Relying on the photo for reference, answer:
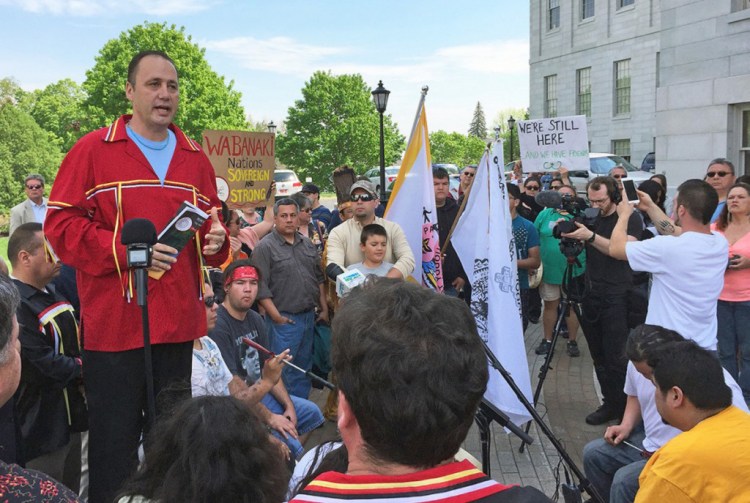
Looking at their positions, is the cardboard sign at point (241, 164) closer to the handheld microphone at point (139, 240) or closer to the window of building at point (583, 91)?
the handheld microphone at point (139, 240)

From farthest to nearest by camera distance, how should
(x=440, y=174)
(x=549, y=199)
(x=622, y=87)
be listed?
(x=622, y=87)
(x=440, y=174)
(x=549, y=199)

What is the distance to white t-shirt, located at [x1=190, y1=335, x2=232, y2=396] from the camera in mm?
3845

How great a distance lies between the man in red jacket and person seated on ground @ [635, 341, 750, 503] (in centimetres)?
201

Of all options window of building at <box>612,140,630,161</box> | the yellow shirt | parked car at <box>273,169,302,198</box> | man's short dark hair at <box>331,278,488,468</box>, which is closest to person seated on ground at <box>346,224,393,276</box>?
→ the yellow shirt

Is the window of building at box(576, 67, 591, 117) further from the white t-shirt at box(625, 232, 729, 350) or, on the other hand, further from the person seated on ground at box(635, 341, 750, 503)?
the person seated on ground at box(635, 341, 750, 503)

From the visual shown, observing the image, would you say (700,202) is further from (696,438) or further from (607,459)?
(696,438)

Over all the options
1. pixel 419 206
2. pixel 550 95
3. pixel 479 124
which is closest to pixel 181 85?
pixel 550 95

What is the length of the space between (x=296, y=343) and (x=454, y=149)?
55.3 m

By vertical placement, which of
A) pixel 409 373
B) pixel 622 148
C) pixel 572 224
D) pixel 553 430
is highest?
pixel 622 148

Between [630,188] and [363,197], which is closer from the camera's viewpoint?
[363,197]

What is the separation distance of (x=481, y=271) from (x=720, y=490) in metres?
3.13

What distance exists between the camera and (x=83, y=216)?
2.67 m

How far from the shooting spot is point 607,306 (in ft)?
20.3

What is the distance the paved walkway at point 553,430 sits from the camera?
16.3 feet
